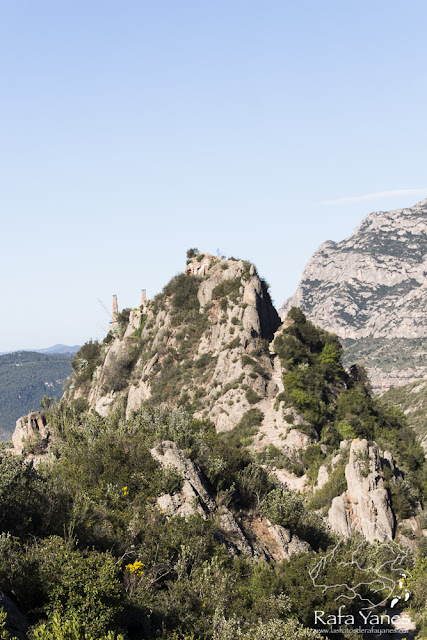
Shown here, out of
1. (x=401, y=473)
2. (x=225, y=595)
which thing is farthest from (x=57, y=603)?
(x=401, y=473)

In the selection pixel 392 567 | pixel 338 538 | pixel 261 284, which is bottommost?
pixel 392 567

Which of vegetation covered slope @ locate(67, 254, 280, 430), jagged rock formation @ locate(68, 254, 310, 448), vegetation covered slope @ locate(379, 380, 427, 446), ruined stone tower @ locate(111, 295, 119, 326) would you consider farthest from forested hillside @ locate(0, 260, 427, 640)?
vegetation covered slope @ locate(379, 380, 427, 446)

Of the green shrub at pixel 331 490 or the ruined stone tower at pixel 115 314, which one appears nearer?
the green shrub at pixel 331 490

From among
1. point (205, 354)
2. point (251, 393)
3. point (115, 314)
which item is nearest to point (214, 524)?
point (251, 393)

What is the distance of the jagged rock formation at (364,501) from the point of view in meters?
25.3

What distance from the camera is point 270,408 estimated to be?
132 feet

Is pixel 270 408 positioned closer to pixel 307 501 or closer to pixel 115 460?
pixel 307 501

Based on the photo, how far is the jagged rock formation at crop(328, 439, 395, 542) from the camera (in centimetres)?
2534

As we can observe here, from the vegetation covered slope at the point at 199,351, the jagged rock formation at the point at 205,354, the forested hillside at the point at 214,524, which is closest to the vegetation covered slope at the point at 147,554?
the forested hillside at the point at 214,524

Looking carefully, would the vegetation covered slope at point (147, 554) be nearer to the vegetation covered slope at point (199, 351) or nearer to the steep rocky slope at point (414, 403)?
Result: the vegetation covered slope at point (199, 351)

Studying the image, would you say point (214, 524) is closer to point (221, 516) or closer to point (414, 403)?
point (221, 516)

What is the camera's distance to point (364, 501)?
26.2 metres

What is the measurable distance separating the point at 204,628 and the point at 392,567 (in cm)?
1187

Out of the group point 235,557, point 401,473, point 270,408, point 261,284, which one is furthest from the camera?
point 261,284
